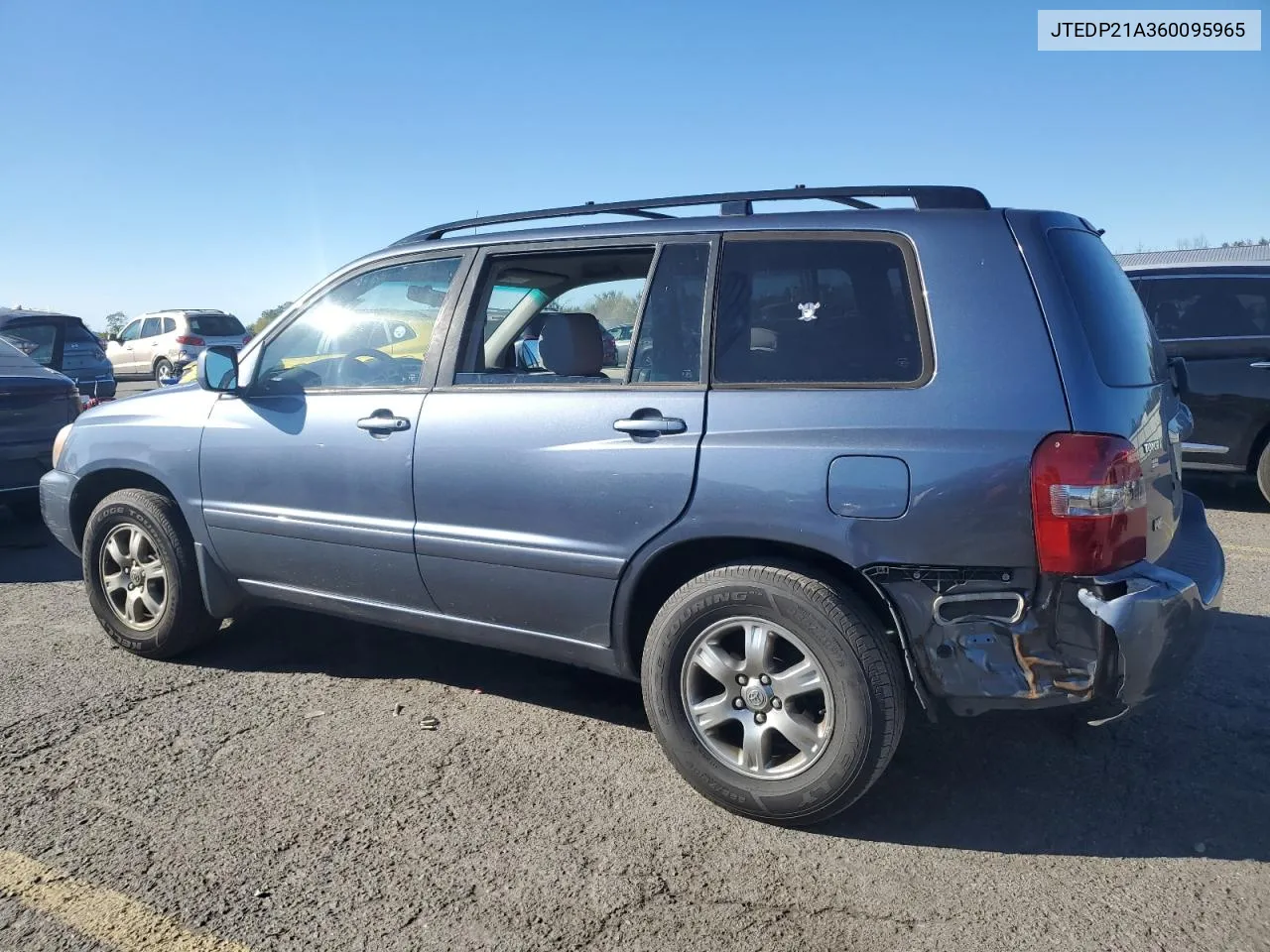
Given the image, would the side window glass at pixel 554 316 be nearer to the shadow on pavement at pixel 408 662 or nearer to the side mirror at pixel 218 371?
the side mirror at pixel 218 371

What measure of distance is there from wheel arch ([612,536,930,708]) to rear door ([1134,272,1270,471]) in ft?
18.3

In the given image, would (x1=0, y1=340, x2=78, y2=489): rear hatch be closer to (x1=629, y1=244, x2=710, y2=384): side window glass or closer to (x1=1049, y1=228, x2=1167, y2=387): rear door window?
(x1=629, y1=244, x2=710, y2=384): side window glass

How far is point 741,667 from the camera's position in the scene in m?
3.03

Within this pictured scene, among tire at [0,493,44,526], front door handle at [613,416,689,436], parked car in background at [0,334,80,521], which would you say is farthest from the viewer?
tire at [0,493,44,526]

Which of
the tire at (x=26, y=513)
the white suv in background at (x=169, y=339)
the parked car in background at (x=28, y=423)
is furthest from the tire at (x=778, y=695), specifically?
the white suv in background at (x=169, y=339)

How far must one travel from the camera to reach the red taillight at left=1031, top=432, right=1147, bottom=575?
2.61m

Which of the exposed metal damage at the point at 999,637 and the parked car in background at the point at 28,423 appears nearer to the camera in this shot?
the exposed metal damage at the point at 999,637

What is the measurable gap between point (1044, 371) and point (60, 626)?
15.3 feet

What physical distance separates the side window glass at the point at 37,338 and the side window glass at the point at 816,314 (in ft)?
33.5

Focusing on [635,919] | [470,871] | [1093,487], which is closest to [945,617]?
[1093,487]

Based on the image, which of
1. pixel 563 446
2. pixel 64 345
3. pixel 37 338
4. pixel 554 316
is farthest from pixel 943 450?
pixel 64 345

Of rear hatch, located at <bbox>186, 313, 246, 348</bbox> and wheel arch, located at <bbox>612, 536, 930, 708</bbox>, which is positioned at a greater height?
rear hatch, located at <bbox>186, 313, 246, 348</bbox>

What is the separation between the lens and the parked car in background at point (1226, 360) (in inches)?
288

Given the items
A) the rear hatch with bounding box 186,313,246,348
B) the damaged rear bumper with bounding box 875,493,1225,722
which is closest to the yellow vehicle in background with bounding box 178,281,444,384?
the damaged rear bumper with bounding box 875,493,1225,722
